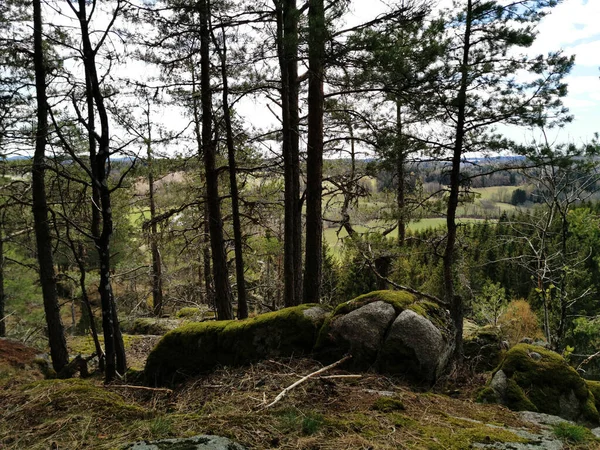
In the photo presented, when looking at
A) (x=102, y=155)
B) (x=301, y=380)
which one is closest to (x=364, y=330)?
(x=301, y=380)

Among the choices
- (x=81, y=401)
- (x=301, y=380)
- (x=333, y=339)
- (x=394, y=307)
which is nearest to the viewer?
(x=81, y=401)

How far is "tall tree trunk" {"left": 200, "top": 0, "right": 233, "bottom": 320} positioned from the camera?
8133mm

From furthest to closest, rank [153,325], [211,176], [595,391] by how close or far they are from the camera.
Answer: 1. [153,325]
2. [211,176]
3. [595,391]

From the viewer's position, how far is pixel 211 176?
8.77m

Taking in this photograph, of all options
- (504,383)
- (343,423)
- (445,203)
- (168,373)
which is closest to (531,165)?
(445,203)

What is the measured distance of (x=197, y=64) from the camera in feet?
27.6

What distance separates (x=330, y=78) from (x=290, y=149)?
170cm

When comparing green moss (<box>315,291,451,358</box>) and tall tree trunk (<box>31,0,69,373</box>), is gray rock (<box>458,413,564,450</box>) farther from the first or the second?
tall tree trunk (<box>31,0,69,373</box>)

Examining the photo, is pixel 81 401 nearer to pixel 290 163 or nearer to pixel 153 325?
pixel 290 163

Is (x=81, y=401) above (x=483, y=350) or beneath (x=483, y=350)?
above

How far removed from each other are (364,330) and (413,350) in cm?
61

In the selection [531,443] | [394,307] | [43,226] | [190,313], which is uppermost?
[43,226]

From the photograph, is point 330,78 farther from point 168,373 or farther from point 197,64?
point 168,373

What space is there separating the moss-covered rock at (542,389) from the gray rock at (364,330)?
125cm
